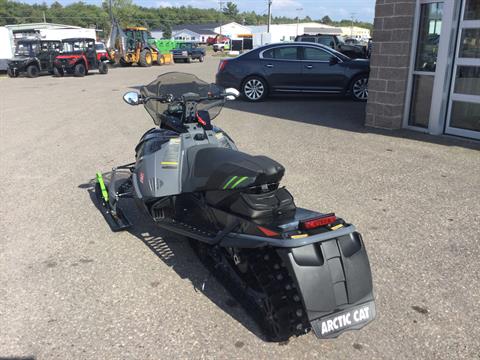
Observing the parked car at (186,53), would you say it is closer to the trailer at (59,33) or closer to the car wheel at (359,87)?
the trailer at (59,33)

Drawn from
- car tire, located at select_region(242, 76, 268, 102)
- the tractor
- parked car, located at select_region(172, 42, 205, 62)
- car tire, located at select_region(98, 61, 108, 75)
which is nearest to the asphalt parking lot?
car tire, located at select_region(242, 76, 268, 102)

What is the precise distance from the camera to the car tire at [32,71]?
22.1 meters

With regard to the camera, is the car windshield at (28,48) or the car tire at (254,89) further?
the car windshield at (28,48)

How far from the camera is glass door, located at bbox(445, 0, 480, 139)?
739cm

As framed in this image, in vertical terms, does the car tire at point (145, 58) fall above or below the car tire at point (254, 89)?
above

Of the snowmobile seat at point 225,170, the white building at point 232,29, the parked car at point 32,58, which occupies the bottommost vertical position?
the snowmobile seat at point 225,170

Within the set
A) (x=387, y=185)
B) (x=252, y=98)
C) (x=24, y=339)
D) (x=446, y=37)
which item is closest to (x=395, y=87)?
(x=446, y=37)

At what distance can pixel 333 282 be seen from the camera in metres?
2.48

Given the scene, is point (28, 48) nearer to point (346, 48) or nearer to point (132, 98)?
point (346, 48)

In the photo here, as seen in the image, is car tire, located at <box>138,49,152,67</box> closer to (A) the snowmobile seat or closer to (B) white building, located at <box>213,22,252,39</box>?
(A) the snowmobile seat

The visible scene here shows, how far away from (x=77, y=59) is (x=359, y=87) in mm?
15796

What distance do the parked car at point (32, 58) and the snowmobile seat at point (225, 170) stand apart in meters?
21.7

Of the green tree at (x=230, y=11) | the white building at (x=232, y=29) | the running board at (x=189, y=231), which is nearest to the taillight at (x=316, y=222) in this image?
the running board at (x=189, y=231)

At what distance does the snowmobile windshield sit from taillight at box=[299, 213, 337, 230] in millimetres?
1954
